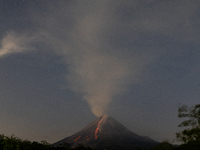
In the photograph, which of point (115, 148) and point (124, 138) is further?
point (124, 138)

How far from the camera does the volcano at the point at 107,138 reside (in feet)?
362

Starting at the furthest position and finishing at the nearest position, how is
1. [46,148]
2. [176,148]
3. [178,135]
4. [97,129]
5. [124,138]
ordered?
[97,129] → [124,138] → [178,135] → [176,148] → [46,148]

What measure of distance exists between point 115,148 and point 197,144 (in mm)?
95229

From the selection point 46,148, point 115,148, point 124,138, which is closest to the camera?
point 46,148

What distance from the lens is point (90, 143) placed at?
4542 inches

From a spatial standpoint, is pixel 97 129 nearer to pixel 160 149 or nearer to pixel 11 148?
pixel 160 149

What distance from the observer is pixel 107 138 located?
12950 cm

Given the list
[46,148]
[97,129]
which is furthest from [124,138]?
[46,148]

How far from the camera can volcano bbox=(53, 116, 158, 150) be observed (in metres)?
110

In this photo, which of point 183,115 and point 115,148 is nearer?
point 183,115

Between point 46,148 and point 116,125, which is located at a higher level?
point 116,125

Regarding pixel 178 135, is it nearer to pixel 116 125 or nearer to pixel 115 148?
pixel 115 148

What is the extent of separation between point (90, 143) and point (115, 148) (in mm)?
21090

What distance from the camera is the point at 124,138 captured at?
13138 cm
